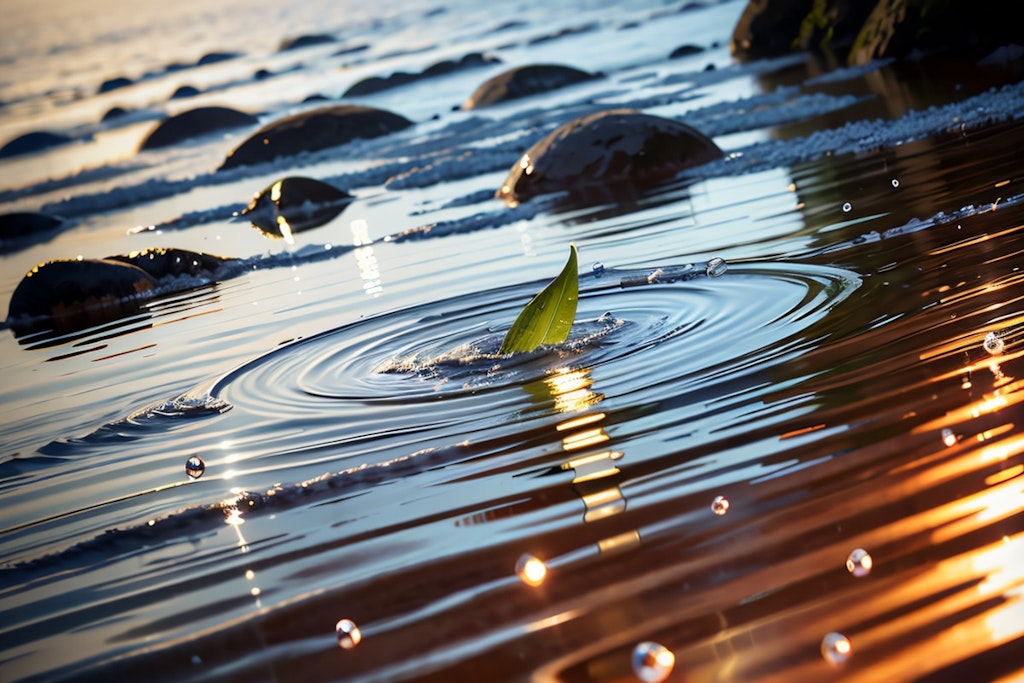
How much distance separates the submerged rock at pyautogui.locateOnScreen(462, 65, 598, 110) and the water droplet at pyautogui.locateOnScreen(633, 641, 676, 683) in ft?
52.0

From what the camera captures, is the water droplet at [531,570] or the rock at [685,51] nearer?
the water droplet at [531,570]

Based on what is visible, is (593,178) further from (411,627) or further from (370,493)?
(411,627)

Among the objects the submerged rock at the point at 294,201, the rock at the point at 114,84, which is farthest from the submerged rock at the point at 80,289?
the rock at the point at 114,84

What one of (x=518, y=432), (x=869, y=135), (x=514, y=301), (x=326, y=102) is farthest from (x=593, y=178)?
(x=326, y=102)

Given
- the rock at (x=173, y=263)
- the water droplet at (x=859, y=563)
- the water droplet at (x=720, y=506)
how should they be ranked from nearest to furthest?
the water droplet at (x=859, y=563) < the water droplet at (x=720, y=506) < the rock at (x=173, y=263)

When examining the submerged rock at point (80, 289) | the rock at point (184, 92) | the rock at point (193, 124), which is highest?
the rock at point (184, 92)

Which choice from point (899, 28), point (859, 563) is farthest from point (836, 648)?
point (899, 28)

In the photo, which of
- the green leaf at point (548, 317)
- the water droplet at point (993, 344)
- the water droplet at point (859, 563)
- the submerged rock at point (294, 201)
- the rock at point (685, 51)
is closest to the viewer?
the water droplet at point (859, 563)

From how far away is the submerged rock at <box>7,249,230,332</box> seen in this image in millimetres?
7121

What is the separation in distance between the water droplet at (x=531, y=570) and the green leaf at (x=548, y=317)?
1.64 meters

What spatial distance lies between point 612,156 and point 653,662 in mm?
6840

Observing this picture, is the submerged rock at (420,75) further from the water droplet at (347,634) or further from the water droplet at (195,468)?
the water droplet at (347,634)

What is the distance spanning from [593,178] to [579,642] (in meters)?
6.66

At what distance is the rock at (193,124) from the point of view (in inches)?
776
